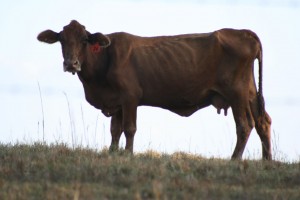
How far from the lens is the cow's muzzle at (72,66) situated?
13375 mm

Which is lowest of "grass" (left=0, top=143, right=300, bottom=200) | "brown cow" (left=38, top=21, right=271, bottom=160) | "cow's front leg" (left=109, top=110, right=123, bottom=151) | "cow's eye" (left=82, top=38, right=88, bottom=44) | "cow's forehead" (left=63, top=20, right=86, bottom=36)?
"cow's front leg" (left=109, top=110, right=123, bottom=151)

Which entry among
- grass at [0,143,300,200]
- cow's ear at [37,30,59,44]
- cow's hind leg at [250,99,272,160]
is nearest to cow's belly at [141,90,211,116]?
cow's hind leg at [250,99,272,160]

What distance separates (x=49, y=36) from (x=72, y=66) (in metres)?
1.10

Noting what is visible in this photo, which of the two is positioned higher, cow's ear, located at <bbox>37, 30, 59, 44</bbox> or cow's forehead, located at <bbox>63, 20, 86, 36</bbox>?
cow's forehead, located at <bbox>63, 20, 86, 36</bbox>

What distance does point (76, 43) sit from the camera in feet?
45.1

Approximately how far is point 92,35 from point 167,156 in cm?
286

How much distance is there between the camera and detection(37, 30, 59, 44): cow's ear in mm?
14185

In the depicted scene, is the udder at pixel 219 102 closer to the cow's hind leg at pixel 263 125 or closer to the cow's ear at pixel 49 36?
the cow's hind leg at pixel 263 125

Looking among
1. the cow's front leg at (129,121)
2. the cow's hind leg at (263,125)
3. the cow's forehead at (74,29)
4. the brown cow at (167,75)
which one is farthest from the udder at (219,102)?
the cow's forehead at (74,29)

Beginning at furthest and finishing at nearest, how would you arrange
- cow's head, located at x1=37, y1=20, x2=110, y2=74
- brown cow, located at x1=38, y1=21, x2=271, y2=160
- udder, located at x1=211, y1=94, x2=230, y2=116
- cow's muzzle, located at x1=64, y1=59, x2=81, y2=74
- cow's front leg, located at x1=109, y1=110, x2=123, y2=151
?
1. cow's front leg, located at x1=109, y1=110, x2=123, y2=151
2. udder, located at x1=211, y1=94, x2=230, y2=116
3. brown cow, located at x1=38, y1=21, x2=271, y2=160
4. cow's head, located at x1=37, y1=20, x2=110, y2=74
5. cow's muzzle, located at x1=64, y1=59, x2=81, y2=74

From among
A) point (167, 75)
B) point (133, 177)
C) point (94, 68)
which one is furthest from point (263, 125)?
point (133, 177)

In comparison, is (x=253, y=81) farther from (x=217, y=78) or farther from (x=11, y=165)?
(x=11, y=165)

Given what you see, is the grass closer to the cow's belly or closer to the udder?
the cow's belly

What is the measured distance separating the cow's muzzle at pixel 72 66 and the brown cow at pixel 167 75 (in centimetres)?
6
